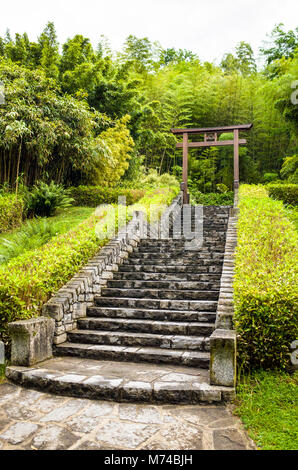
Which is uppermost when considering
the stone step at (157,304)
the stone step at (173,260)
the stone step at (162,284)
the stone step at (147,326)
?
the stone step at (173,260)

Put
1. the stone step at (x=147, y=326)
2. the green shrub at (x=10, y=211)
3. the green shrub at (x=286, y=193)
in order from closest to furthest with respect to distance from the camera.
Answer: the stone step at (x=147, y=326) → the green shrub at (x=10, y=211) → the green shrub at (x=286, y=193)

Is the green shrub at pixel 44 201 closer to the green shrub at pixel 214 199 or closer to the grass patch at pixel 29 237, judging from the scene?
the grass patch at pixel 29 237

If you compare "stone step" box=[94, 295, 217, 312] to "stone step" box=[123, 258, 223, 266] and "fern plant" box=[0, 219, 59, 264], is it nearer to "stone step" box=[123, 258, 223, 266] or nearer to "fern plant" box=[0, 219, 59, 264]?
"stone step" box=[123, 258, 223, 266]

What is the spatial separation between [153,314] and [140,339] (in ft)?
1.85

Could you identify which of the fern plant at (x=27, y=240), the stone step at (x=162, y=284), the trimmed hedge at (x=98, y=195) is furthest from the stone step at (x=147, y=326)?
the trimmed hedge at (x=98, y=195)

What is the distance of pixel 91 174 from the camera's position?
39.7 ft

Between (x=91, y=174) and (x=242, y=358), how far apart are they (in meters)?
9.50

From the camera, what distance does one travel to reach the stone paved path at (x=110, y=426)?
8.57ft

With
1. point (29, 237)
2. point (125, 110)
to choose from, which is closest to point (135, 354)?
point (29, 237)

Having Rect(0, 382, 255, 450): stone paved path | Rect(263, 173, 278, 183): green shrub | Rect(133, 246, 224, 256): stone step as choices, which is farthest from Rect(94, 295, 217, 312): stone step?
Rect(263, 173, 278, 183): green shrub

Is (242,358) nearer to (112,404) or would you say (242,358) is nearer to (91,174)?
(112,404)

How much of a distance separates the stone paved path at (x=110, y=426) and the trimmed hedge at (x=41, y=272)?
39.9 inches

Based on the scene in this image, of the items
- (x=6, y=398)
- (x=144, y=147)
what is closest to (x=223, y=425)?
(x=6, y=398)

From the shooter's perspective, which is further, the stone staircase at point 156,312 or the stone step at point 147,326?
the stone step at point 147,326
